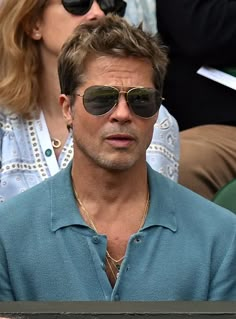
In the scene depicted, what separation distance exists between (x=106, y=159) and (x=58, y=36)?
108 cm

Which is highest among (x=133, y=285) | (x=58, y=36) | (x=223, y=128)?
(x=58, y=36)

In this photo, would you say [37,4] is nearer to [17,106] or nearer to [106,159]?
[17,106]

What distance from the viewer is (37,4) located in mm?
3875

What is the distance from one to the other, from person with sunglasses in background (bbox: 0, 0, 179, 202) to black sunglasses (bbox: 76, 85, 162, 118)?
781mm

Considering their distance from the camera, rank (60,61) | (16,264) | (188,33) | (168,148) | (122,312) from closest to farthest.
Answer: (122,312) → (16,264) → (60,61) → (168,148) → (188,33)

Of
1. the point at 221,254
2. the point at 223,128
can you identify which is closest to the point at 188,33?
the point at 223,128

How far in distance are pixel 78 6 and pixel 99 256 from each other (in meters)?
1.24

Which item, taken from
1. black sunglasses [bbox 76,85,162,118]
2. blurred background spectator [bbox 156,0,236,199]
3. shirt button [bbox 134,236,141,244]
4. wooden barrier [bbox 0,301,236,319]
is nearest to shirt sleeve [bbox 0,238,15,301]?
shirt button [bbox 134,236,141,244]

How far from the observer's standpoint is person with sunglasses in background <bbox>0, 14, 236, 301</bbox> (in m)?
2.82

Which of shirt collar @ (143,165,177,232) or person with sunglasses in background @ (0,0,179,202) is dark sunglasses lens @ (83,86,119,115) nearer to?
shirt collar @ (143,165,177,232)

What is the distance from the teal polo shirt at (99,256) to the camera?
2.81 metres

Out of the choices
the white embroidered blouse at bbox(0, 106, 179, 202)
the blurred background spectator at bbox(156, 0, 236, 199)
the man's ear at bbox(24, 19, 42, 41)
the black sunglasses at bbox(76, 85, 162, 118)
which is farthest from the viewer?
the blurred background spectator at bbox(156, 0, 236, 199)

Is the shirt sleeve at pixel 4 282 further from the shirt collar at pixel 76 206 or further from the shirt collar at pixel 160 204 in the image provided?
the shirt collar at pixel 160 204

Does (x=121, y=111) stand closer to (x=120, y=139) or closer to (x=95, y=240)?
(x=120, y=139)
